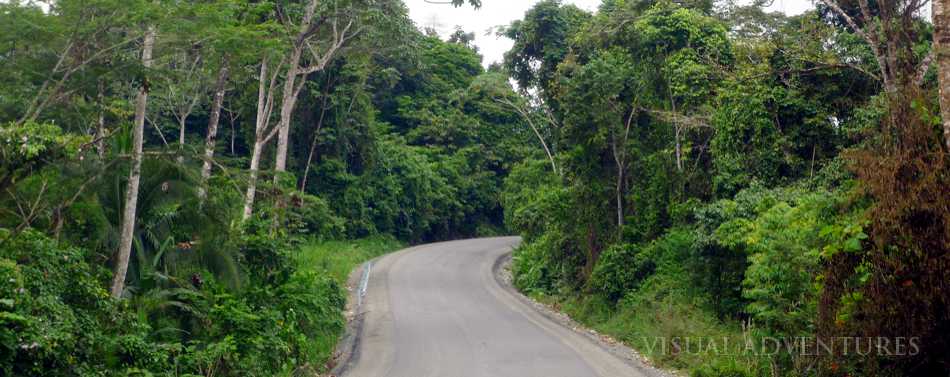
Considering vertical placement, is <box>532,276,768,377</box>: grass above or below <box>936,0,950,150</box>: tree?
below

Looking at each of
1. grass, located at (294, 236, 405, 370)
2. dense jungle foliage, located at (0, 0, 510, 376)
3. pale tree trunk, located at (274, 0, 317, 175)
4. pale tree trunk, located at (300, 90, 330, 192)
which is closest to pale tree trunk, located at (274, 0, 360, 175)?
pale tree trunk, located at (274, 0, 317, 175)

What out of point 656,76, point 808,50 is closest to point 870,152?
point 808,50

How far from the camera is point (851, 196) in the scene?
10086 mm

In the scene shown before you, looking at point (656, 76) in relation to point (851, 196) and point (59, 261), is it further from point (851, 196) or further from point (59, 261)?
point (59, 261)

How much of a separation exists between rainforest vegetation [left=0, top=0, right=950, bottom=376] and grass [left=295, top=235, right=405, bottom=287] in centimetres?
43

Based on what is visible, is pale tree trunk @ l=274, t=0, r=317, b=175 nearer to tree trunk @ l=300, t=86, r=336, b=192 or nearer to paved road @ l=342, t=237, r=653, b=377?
paved road @ l=342, t=237, r=653, b=377

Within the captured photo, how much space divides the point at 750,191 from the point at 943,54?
754 centimetres

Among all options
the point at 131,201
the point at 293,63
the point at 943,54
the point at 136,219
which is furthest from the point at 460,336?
the point at 943,54

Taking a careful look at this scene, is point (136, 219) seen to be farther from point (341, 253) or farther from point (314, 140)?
point (314, 140)

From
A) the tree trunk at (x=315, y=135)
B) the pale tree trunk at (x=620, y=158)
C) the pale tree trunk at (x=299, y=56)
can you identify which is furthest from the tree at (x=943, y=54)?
the tree trunk at (x=315, y=135)

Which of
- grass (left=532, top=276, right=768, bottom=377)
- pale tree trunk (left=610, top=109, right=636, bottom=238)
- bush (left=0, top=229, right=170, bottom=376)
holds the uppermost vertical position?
pale tree trunk (left=610, top=109, right=636, bottom=238)

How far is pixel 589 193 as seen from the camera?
76.5 feet

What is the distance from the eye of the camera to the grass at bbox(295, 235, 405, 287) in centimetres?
2722

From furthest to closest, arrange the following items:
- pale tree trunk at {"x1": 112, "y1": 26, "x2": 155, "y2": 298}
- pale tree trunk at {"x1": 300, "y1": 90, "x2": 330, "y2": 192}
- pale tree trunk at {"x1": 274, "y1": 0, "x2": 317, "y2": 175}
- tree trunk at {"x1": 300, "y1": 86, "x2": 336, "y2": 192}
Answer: pale tree trunk at {"x1": 300, "y1": 90, "x2": 330, "y2": 192} → tree trunk at {"x1": 300, "y1": 86, "x2": 336, "y2": 192} → pale tree trunk at {"x1": 274, "y1": 0, "x2": 317, "y2": 175} → pale tree trunk at {"x1": 112, "y1": 26, "x2": 155, "y2": 298}
